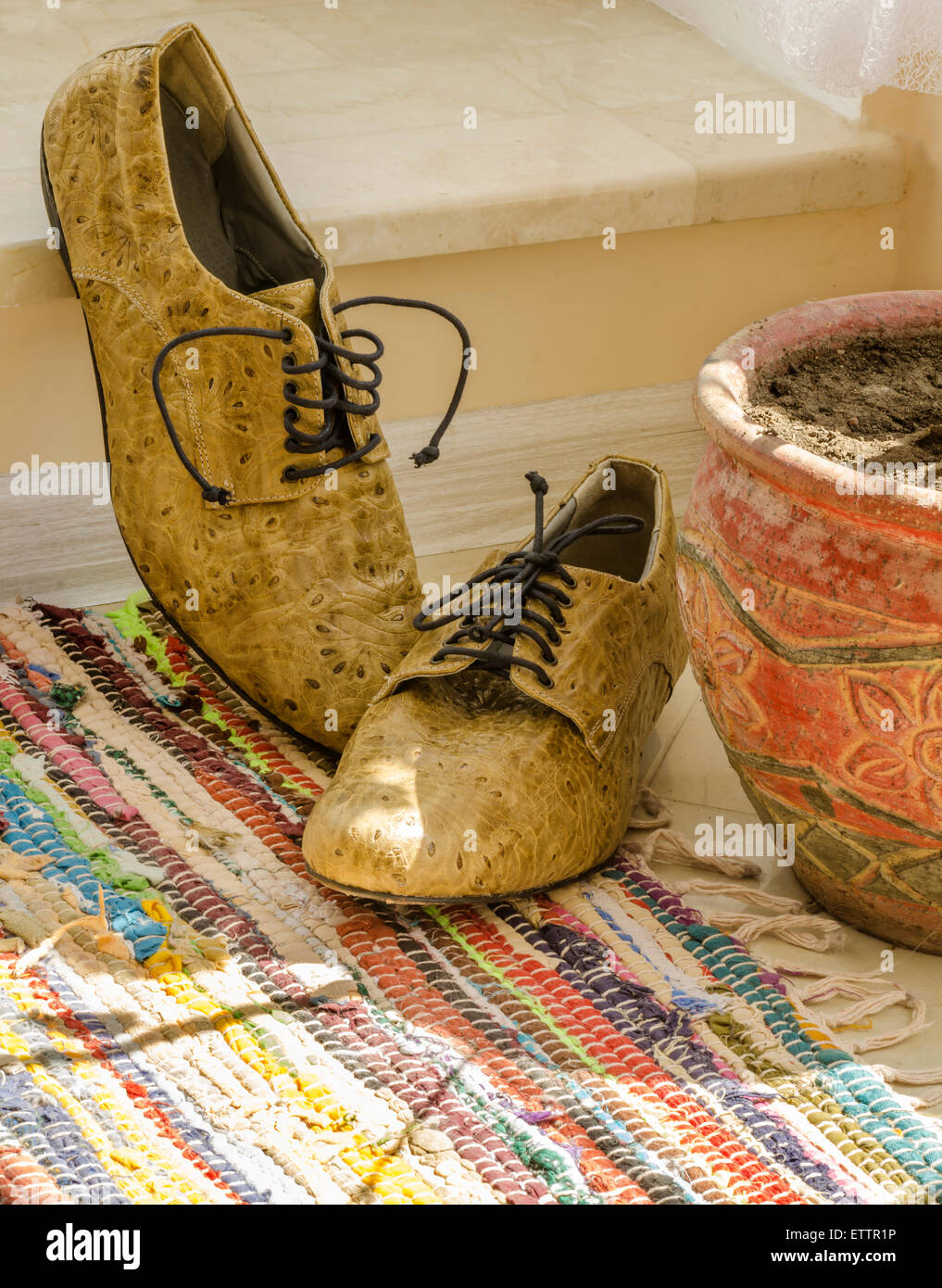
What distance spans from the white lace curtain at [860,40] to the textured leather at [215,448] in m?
0.42

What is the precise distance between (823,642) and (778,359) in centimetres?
25

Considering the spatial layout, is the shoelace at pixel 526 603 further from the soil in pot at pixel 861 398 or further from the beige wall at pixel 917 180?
the beige wall at pixel 917 180

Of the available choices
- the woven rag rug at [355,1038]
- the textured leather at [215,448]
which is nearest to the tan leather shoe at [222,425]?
the textured leather at [215,448]

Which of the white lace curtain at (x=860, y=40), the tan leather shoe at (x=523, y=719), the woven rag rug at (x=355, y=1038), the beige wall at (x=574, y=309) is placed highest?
the white lace curtain at (x=860, y=40)

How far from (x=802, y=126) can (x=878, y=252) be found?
175 mm

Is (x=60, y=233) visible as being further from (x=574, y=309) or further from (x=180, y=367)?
(x=574, y=309)

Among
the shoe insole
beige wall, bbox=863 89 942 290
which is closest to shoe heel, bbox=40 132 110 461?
the shoe insole

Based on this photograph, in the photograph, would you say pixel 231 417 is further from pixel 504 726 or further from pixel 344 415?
pixel 504 726

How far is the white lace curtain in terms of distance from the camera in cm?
→ 99

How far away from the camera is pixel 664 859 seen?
1.13 meters

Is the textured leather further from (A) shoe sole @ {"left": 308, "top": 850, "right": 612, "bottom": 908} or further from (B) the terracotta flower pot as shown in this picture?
(B) the terracotta flower pot

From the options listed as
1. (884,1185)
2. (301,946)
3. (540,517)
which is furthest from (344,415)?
(884,1185)

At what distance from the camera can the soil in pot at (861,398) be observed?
0.93 meters

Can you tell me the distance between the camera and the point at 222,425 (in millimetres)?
1187
